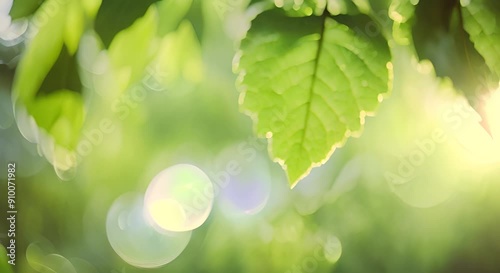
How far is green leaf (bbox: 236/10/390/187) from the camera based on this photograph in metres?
0.50

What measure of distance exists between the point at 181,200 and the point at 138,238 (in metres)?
0.06

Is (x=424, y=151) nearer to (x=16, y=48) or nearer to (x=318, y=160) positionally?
(x=318, y=160)

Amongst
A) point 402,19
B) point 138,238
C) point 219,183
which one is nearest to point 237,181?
point 219,183

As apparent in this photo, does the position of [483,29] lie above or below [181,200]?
above

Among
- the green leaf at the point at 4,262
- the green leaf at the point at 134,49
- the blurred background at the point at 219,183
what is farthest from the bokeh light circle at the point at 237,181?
the green leaf at the point at 4,262

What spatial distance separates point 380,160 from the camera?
0.56m

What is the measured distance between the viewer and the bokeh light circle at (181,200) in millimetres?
549

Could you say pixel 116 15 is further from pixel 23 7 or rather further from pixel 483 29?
pixel 483 29

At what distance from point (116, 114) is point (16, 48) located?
126 millimetres

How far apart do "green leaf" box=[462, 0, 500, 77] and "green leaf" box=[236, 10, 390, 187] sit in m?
0.09

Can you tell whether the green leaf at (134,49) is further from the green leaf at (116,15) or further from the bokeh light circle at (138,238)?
the bokeh light circle at (138,238)

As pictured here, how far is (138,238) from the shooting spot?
552 millimetres

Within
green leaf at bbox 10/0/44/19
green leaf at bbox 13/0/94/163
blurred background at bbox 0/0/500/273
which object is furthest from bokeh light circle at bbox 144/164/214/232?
green leaf at bbox 10/0/44/19

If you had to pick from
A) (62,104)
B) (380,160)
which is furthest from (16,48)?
(380,160)
